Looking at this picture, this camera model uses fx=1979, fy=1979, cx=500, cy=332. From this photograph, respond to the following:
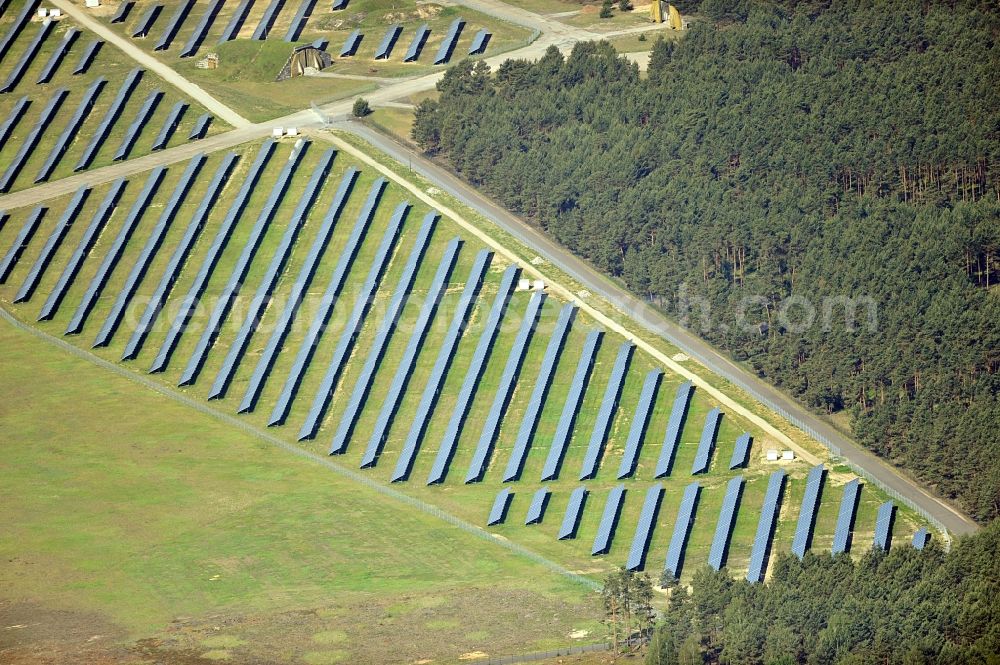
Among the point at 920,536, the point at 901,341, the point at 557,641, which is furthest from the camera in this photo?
the point at 901,341

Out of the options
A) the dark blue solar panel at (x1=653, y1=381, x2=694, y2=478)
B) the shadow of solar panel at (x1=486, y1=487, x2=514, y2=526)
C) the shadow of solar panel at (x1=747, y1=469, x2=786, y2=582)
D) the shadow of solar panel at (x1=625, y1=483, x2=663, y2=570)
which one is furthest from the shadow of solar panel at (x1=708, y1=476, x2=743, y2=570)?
the shadow of solar panel at (x1=486, y1=487, x2=514, y2=526)

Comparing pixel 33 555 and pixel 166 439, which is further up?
pixel 166 439

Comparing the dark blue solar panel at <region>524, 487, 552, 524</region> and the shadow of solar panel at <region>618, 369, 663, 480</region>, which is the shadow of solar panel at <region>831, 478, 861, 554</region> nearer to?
the shadow of solar panel at <region>618, 369, 663, 480</region>

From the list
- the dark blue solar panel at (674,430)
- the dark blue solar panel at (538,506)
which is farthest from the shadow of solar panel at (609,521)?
the dark blue solar panel at (538,506)

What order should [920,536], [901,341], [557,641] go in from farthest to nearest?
[901,341] → [920,536] → [557,641]

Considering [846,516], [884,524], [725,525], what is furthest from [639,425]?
[884,524]

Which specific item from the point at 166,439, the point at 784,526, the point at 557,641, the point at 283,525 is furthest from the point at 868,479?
the point at 166,439

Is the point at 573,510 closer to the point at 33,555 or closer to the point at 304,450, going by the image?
the point at 304,450

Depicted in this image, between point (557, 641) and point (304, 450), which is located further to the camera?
point (304, 450)
